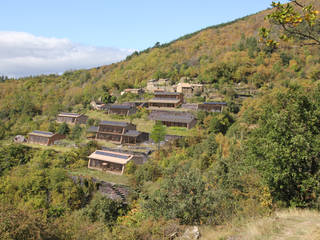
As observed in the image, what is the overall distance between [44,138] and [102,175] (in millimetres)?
16984

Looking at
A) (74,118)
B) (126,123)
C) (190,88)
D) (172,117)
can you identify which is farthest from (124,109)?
(190,88)

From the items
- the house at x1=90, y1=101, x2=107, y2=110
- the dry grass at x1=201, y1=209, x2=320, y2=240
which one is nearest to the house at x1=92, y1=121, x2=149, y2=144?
the house at x1=90, y1=101, x2=107, y2=110

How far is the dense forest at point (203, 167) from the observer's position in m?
8.53

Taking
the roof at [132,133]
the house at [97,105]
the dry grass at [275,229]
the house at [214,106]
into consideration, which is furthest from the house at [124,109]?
the dry grass at [275,229]

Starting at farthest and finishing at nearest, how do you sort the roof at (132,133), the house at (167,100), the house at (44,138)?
the house at (167,100), the house at (44,138), the roof at (132,133)

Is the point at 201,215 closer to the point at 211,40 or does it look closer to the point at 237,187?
the point at 237,187

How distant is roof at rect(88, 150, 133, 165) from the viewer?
95.2 feet

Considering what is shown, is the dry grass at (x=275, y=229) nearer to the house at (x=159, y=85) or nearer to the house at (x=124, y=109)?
the house at (x=124, y=109)

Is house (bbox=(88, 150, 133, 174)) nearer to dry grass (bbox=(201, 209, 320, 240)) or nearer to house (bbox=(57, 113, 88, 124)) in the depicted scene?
house (bbox=(57, 113, 88, 124))

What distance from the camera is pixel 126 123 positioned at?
118 feet

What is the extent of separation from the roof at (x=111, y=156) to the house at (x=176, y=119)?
9892 mm

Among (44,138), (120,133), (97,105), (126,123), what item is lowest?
(44,138)

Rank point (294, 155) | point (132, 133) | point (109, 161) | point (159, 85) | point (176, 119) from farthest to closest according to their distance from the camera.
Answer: point (159, 85), point (176, 119), point (132, 133), point (109, 161), point (294, 155)

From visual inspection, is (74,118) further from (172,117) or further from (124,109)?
(172,117)
